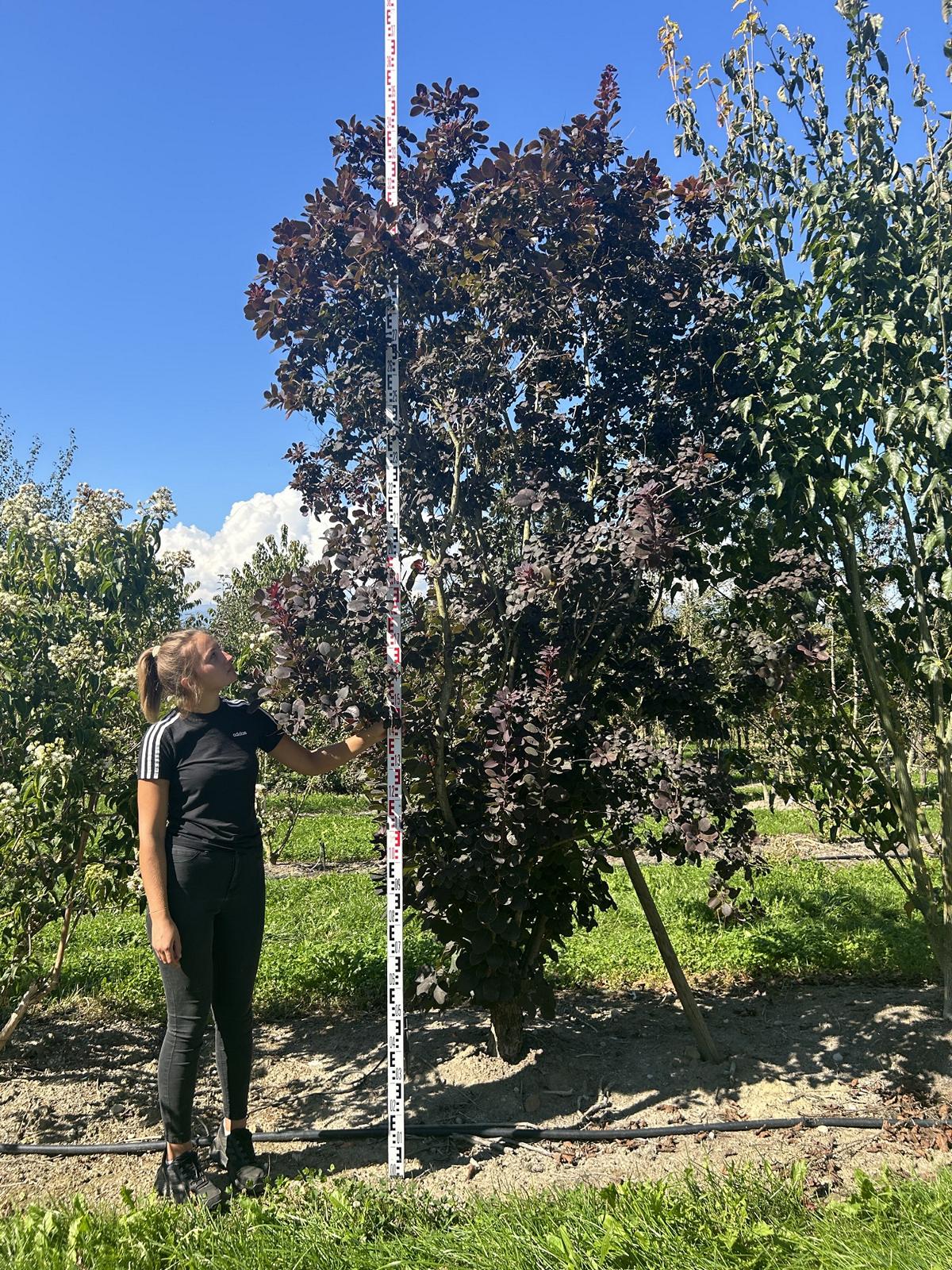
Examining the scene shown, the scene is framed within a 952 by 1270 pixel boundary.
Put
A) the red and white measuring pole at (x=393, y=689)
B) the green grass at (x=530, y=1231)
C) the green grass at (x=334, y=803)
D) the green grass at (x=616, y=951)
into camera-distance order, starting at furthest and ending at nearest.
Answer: the green grass at (x=334, y=803) → the green grass at (x=616, y=951) → the red and white measuring pole at (x=393, y=689) → the green grass at (x=530, y=1231)

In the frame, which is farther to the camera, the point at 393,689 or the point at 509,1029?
Result: the point at 509,1029

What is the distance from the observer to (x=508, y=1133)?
10.5ft

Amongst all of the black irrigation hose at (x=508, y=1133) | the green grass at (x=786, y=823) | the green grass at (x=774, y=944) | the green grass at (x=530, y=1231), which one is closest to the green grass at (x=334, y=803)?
the green grass at (x=786, y=823)

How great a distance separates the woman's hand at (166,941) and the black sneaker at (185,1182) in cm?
66

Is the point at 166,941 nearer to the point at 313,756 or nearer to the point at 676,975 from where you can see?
the point at 313,756

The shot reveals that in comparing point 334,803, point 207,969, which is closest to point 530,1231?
point 207,969

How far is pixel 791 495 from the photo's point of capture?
3.55 meters

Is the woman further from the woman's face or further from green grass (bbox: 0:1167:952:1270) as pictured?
green grass (bbox: 0:1167:952:1270)

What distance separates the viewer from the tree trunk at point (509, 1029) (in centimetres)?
367

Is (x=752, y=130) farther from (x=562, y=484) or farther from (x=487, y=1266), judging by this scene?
(x=487, y=1266)

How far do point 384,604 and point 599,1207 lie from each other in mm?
1927

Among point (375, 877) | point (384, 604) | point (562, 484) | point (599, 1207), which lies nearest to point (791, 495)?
point (562, 484)

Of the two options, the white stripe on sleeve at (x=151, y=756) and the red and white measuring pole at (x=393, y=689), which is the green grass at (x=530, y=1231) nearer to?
the red and white measuring pole at (x=393, y=689)

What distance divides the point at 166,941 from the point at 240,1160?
0.83 metres
